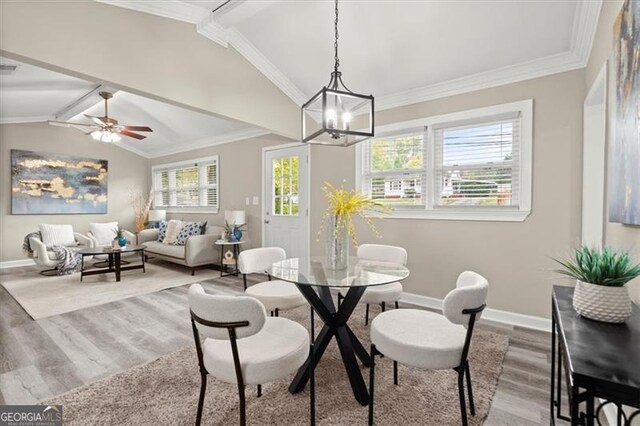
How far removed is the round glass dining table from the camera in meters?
1.84

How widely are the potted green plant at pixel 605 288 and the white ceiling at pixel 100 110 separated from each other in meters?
4.55

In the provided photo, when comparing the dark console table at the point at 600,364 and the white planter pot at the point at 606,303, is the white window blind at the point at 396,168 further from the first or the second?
the dark console table at the point at 600,364

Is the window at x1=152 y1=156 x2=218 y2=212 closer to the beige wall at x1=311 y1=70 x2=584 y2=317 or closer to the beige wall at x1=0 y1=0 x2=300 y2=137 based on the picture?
the beige wall at x1=0 y1=0 x2=300 y2=137

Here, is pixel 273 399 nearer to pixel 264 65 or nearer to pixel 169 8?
pixel 169 8

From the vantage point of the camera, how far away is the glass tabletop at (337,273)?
5.92 feet

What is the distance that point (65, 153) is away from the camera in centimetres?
657

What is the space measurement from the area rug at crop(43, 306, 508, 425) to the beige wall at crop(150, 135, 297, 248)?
3.42 m

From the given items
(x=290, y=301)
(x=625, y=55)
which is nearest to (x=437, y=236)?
(x=290, y=301)

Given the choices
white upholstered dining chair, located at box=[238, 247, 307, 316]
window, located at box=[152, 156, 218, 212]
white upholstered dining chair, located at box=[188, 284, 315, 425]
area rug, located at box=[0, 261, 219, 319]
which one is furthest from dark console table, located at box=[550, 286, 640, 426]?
window, located at box=[152, 156, 218, 212]

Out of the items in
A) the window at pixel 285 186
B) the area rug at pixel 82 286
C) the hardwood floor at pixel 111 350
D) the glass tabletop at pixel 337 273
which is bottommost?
the hardwood floor at pixel 111 350

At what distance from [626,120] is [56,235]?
7.83 m

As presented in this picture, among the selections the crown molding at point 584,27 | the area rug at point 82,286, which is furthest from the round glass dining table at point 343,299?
the area rug at point 82,286

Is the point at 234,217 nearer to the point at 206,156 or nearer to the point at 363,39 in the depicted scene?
the point at 206,156

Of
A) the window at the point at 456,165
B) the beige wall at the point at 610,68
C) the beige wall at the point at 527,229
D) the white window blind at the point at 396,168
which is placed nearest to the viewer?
the beige wall at the point at 610,68
